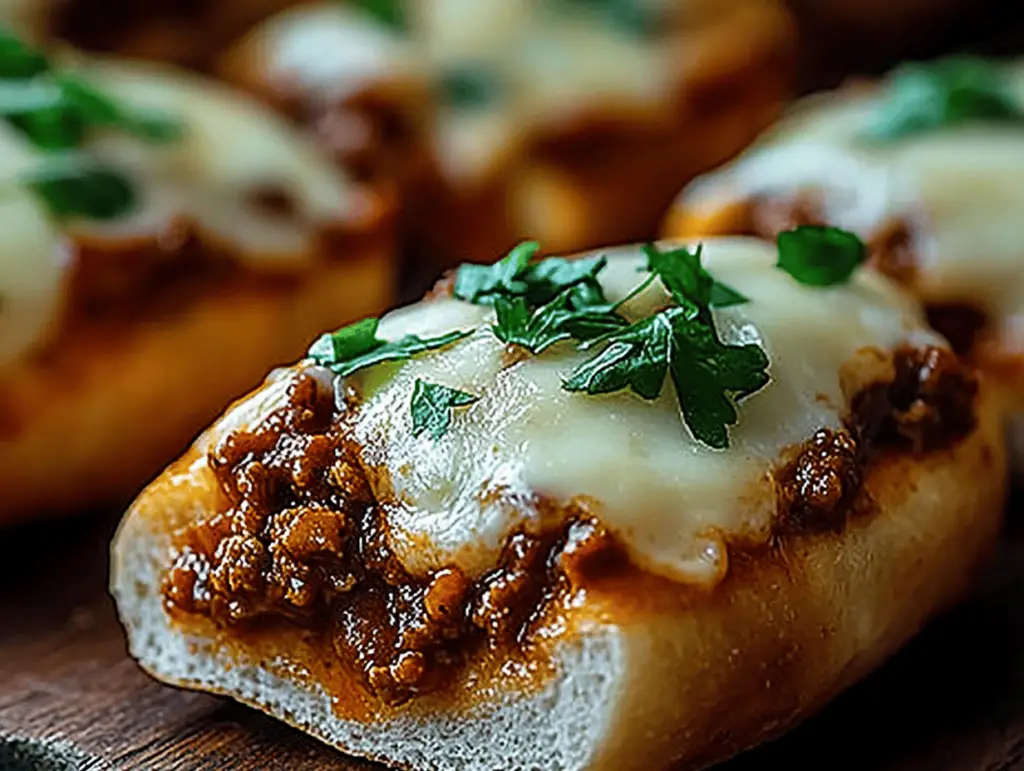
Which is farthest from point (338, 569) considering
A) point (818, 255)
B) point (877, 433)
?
point (818, 255)

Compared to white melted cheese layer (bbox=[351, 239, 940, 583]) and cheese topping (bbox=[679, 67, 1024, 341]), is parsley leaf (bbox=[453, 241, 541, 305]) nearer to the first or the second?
white melted cheese layer (bbox=[351, 239, 940, 583])

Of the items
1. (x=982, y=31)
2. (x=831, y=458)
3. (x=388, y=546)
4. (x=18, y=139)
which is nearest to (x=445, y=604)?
(x=388, y=546)

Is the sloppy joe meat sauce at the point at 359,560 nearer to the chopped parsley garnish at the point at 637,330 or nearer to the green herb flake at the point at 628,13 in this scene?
the chopped parsley garnish at the point at 637,330

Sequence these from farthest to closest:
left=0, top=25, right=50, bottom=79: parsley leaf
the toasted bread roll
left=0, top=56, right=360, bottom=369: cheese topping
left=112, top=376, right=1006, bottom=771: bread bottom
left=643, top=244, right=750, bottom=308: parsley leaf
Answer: the toasted bread roll
left=0, top=25, right=50, bottom=79: parsley leaf
left=0, top=56, right=360, bottom=369: cheese topping
left=643, top=244, right=750, bottom=308: parsley leaf
left=112, top=376, right=1006, bottom=771: bread bottom

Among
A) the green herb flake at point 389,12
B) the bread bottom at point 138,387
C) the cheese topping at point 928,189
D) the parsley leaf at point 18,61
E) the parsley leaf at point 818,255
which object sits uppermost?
the parsley leaf at point 18,61

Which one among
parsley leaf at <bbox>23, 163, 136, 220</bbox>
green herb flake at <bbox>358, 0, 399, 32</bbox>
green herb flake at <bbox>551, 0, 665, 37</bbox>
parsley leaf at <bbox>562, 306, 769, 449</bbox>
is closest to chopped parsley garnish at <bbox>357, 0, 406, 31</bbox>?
green herb flake at <bbox>358, 0, 399, 32</bbox>

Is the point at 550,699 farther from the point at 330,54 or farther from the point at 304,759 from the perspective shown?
the point at 330,54

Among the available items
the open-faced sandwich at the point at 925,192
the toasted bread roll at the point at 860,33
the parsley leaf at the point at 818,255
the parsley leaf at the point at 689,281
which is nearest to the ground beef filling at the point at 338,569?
the parsley leaf at the point at 689,281
